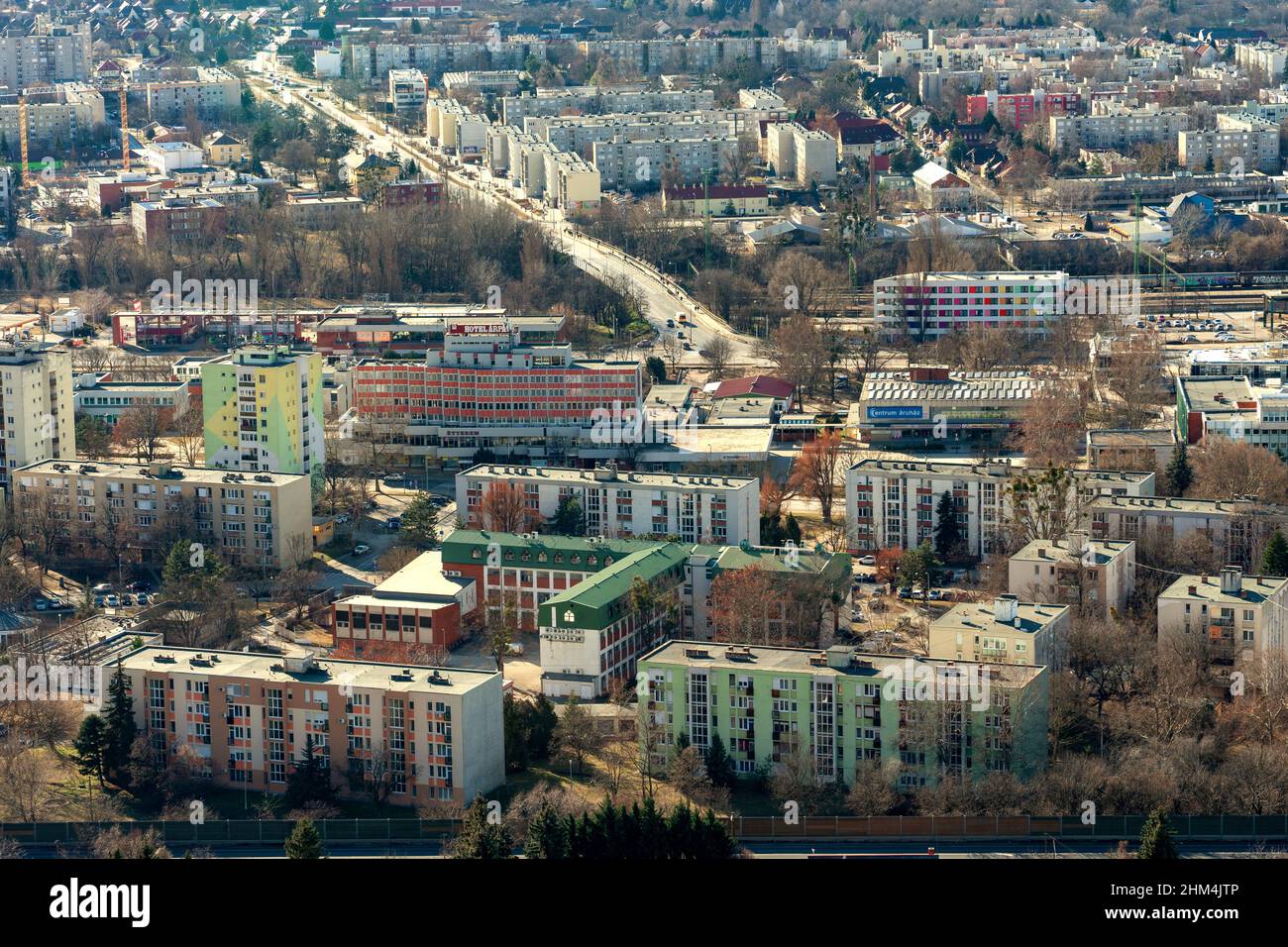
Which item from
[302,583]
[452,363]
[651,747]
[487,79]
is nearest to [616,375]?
[452,363]

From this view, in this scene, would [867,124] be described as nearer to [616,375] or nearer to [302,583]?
[616,375]

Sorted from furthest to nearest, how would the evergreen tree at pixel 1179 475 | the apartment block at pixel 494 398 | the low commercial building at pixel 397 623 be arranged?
1. the apartment block at pixel 494 398
2. the evergreen tree at pixel 1179 475
3. the low commercial building at pixel 397 623

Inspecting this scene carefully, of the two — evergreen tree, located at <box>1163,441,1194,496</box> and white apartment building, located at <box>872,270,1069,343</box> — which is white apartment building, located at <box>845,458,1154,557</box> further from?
white apartment building, located at <box>872,270,1069,343</box>

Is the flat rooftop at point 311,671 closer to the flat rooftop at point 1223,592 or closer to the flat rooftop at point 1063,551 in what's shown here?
the flat rooftop at point 1063,551

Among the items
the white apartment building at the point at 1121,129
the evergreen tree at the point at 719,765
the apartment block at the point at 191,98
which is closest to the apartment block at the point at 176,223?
the apartment block at the point at 191,98

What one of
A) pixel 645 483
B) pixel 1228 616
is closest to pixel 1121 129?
pixel 645 483
